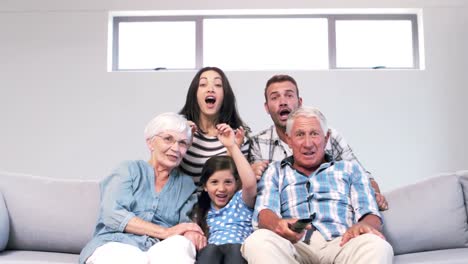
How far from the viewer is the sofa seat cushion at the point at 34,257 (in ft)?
6.43

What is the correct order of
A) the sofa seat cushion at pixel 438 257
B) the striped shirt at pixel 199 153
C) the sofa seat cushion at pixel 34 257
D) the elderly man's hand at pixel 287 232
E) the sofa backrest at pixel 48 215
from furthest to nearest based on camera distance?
Answer: the striped shirt at pixel 199 153 < the sofa backrest at pixel 48 215 < the sofa seat cushion at pixel 34 257 < the sofa seat cushion at pixel 438 257 < the elderly man's hand at pixel 287 232

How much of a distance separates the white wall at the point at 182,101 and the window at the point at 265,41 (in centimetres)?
20

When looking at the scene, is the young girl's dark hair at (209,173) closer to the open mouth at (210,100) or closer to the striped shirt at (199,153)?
the striped shirt at (199,153)

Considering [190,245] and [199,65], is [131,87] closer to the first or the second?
[199,65]

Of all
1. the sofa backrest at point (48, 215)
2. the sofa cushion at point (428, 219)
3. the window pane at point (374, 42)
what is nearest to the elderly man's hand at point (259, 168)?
the sofa cushion at point (428, 219)

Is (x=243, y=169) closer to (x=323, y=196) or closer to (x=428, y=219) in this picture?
(x=323, y=196)

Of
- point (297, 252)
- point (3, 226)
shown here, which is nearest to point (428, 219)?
point (297, 252)

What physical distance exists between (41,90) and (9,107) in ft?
1.01

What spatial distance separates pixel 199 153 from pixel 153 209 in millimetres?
451

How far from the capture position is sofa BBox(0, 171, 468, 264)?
2109 millimetres

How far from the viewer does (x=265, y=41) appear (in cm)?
441

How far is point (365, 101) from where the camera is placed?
418cm

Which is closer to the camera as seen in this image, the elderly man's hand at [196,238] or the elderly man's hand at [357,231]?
the elderly man's hand at [357,231]

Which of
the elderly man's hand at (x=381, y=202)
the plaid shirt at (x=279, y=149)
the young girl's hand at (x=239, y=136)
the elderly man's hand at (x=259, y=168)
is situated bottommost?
the elderly man's hand at (x=381, y=202)
